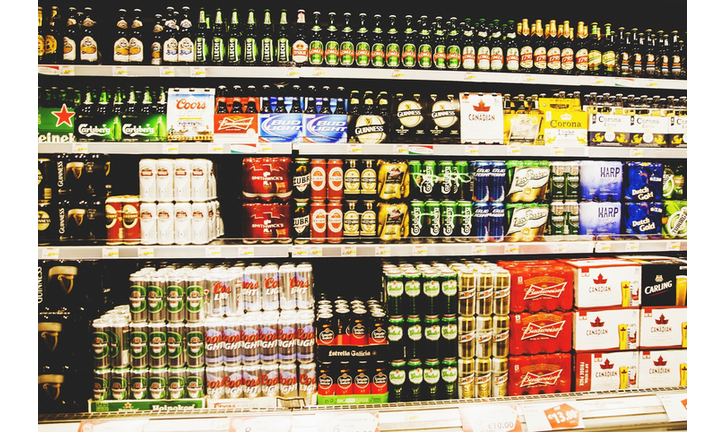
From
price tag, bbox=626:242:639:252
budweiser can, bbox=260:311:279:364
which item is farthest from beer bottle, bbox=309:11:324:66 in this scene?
price tag, bbox=626:242:639:252

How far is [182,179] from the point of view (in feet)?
6.89

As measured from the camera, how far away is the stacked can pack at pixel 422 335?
1.98 m

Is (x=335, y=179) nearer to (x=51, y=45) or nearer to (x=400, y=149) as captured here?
(x=400, y=149)

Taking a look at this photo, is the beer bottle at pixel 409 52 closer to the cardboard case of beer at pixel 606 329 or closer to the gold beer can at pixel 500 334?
the gold beer can at pixel 500 334

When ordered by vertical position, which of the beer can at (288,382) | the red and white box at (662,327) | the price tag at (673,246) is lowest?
the beer can at (288,382)

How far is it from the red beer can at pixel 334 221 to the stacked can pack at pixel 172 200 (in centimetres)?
65

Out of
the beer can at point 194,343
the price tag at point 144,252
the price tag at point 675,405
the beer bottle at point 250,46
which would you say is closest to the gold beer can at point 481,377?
the price tag at point 675,405

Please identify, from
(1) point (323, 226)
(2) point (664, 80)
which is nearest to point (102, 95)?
Result: (1) point (323, 226)

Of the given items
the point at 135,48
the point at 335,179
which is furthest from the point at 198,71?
the point at 335,179

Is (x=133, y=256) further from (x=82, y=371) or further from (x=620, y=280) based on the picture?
(x=620, y=280)

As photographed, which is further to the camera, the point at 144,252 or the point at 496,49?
the point at 496,49

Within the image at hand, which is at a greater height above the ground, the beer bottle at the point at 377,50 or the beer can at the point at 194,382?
the beer bottle at the point at 377,50

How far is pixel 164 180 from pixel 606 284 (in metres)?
2.34

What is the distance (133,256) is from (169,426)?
83 cm
